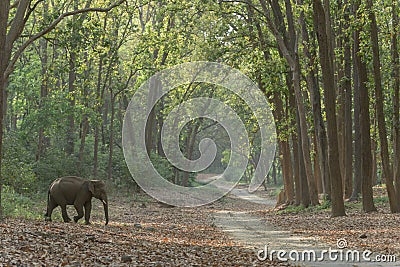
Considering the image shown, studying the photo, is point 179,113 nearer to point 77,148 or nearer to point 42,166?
point 77,148

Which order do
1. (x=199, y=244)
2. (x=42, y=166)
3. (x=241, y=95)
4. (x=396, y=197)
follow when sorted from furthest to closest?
(x=241, y=95) < (x=42, y=166) < (x=396, y=197) < (x=199, y=244)

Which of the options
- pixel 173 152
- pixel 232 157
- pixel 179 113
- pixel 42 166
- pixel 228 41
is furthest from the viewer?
pixel 232 157

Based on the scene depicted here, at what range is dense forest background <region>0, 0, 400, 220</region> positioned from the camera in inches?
911

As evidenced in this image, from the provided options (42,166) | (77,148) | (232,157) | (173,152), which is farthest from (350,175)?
(232,157)

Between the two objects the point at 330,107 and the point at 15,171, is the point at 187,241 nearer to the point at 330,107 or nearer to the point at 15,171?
the point at 330,107

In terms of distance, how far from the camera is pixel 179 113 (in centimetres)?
5253

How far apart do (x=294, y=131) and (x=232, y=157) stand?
5035 centimetres

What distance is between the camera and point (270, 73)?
28.1 m

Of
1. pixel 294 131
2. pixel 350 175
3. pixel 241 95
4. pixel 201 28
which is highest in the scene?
pixel 201 28

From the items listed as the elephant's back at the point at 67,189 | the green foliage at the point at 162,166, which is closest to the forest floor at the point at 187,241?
the elephant's back at the point at 67,189

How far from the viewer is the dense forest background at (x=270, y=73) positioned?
23141 mm

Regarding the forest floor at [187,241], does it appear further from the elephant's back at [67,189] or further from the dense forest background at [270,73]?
the dense forest background at [270,73]

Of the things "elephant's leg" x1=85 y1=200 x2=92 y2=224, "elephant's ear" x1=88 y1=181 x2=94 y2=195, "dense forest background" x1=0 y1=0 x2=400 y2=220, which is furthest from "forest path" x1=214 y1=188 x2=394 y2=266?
"elephant's ear" x1=88 y1=181 x2=94 y2=195

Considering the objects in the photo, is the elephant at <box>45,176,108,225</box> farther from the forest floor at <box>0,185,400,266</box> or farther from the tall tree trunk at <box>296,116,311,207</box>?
the tall tree trunk at <box>296,116,311,207</box>
